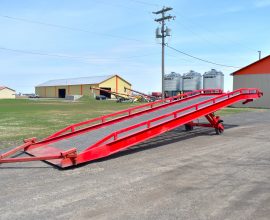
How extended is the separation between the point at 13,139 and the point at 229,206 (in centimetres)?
862

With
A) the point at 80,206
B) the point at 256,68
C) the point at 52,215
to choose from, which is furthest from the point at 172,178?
the point at 256,68

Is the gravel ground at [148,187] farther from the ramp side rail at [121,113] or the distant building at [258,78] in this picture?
the distant building at [258,78]

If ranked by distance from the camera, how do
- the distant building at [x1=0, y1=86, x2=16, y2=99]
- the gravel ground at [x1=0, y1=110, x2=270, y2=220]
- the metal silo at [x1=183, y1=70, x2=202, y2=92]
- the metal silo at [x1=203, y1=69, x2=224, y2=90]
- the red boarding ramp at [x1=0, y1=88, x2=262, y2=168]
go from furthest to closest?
the distant building at [x1=0, y1=86, x2=16, y2=99], the metal silo at [x1=183, y1=70, x2=202, y2=92], the metal silo at [x1=203, y1=69, x2=224, y2=90], the red boarding ramp at [x1=0, y1=88, x2=262, y2=168], the gravel ground at [x1=0, y1=110, x2=270, y2=220]

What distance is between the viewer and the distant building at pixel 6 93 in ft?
341

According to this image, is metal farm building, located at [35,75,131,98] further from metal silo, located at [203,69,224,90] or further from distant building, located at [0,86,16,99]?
metal silo, located at [203,69,224,90]

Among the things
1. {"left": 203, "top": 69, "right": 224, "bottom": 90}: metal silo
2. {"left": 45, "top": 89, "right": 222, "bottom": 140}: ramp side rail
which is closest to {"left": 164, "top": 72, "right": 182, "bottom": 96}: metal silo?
{"left": 203, "top": 69, "right": 224, "bottom": 90}: metal silo

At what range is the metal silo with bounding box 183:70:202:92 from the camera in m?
53.9

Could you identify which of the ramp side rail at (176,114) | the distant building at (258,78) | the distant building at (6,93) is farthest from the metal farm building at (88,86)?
the ramp side rail at (176,114)

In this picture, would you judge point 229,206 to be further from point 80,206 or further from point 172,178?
point 80,206

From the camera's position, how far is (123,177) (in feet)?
21.0

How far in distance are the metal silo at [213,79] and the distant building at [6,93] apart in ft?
245

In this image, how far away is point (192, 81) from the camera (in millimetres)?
54188

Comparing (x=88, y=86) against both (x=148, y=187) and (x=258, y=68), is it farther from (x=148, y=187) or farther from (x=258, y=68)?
(x=148, y=187)

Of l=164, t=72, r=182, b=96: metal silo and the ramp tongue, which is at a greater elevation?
l=164, t=72, r=182, b=96: metal silo
